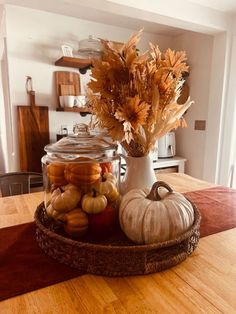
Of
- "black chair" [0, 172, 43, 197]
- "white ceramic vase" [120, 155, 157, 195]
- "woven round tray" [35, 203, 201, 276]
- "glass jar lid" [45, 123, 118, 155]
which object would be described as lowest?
"black chair" [0, 172, 43, 197]

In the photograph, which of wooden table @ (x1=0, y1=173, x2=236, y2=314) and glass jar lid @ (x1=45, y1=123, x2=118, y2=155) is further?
glass jar lid @ (x1=45, y1=123, x2=118, y2=155)

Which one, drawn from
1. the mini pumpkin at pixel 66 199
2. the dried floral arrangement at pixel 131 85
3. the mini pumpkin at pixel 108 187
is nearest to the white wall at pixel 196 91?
the dried floral arrangement at pixel 131 85

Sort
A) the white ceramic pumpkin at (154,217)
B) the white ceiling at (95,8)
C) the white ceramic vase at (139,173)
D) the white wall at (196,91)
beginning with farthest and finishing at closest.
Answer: the white wall at (196,91) < the white ceiling at (95,8) < the white ceramic vase at (139,173) < the white ceramic pumpkin at (154,217)

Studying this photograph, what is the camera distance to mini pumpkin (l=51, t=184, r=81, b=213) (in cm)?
68

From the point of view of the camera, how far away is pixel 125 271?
59cm

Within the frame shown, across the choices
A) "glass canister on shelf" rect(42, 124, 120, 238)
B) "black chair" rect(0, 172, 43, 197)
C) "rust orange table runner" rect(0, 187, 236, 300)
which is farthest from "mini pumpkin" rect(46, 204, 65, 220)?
"black chair" rect(0, 172, 43, 197)

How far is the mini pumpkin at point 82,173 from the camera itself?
2.36ft

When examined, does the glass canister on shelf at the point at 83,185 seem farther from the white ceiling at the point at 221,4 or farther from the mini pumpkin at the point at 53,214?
the white ceiling at the point at 221,4

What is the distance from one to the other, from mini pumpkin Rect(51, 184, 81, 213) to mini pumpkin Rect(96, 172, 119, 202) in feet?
0.22

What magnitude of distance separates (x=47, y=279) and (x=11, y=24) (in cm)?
228

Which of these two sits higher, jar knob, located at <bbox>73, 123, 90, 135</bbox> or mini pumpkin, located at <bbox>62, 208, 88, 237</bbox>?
jar knob, located at <bbox>73, 123, 90, 135</bbox>

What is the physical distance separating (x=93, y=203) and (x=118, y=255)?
0.52 ft

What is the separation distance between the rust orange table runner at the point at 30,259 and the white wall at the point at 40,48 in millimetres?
1693

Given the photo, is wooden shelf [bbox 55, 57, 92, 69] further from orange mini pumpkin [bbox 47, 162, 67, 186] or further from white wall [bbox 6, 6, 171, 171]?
orange mini pumpkin [bbox 47, 162, 67, 186]
